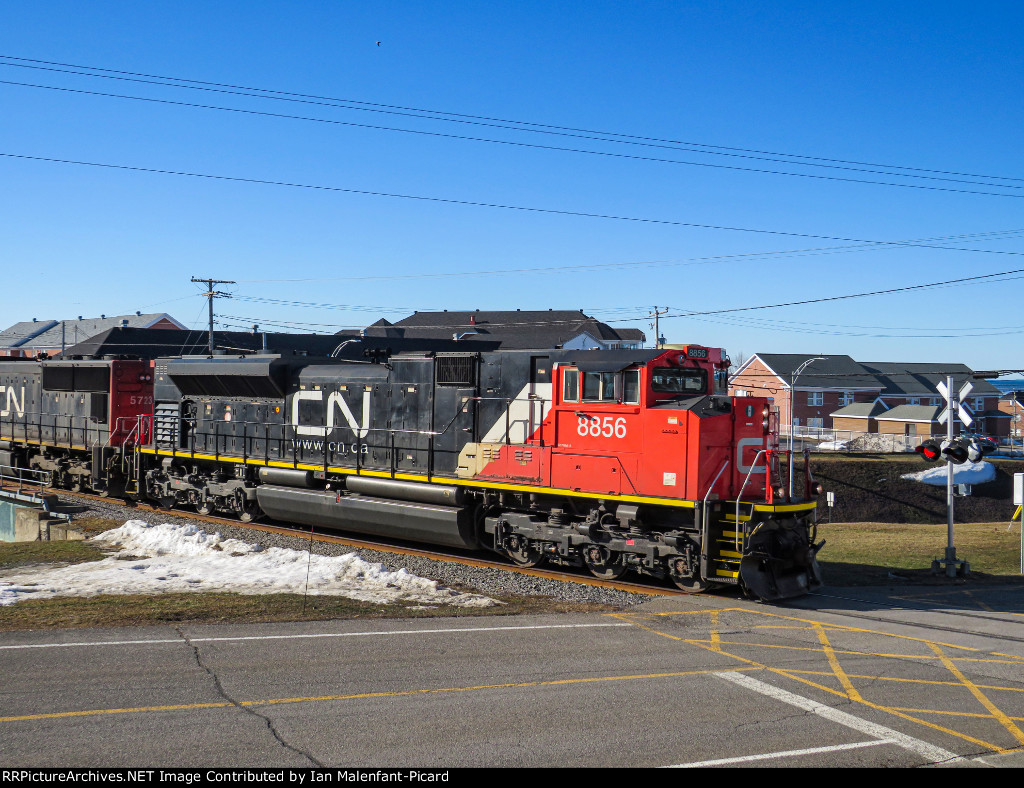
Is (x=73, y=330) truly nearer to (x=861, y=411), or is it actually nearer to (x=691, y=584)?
(x=861, y=411)

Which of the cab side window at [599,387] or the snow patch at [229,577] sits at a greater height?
the cab side window at [599,387]

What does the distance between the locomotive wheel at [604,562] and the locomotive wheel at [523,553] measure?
1.17 meters

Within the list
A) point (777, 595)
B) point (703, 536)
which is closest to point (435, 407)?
point (703, 536)

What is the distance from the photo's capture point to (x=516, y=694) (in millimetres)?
7672

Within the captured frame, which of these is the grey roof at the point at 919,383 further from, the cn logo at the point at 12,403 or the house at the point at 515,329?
the cn logo at the point at 12,403

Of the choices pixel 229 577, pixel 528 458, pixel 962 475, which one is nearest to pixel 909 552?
pixel 528 458

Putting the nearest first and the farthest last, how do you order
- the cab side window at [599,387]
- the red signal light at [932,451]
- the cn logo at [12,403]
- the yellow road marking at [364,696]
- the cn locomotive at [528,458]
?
the yellow road marking at [364,696]
the cn locomotive at [528,458]
the cab side window at [599,387]
the red signal light at [932,451]
the cn logo at [12,403]

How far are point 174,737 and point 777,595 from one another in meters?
8.79

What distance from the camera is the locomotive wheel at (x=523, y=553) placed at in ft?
48.4

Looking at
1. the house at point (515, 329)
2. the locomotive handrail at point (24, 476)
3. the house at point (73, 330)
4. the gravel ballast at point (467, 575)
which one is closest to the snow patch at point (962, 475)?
the house at point (515, 329)

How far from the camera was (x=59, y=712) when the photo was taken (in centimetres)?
677

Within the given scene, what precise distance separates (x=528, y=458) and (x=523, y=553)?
180 centimetres

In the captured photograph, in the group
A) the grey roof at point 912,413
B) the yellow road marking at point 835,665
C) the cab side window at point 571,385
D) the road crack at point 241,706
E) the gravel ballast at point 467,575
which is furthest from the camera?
the grey roof at point 912,413

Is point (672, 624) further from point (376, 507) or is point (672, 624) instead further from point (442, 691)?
point (376, 507)
